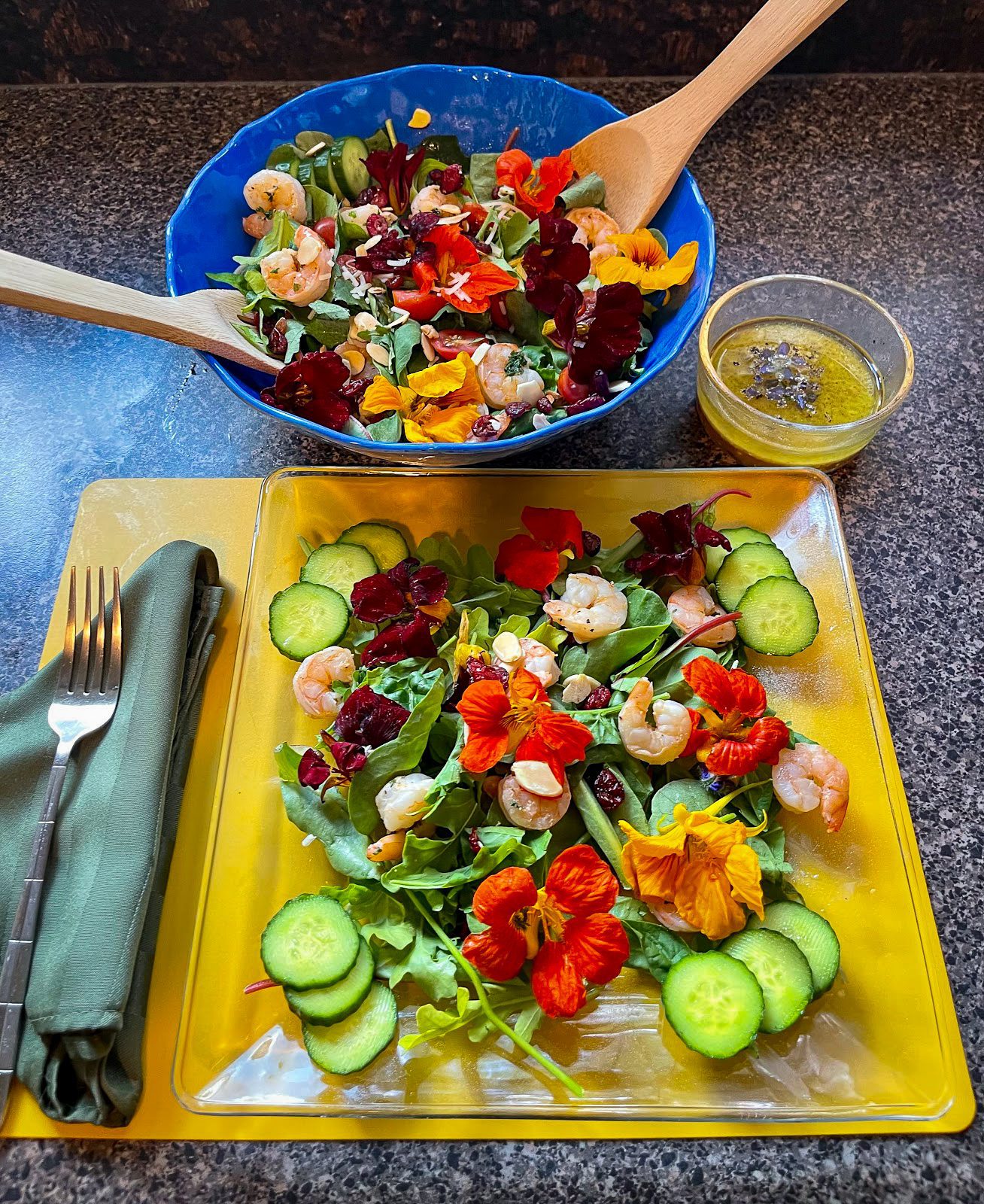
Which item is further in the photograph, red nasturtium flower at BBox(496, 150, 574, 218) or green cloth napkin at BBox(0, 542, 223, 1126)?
red nasturtium flower at BBox(496, 150, 574, 218)

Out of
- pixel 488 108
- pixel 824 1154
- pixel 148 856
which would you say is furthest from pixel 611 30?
pixel 824 1154

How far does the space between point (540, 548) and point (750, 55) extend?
0.59m

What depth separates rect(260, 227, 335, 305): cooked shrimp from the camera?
978 millimetres

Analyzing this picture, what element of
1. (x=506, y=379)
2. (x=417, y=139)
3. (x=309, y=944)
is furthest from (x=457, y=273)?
(x=309, y=944)

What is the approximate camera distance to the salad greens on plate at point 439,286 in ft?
3.02

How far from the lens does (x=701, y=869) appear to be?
0.77 m

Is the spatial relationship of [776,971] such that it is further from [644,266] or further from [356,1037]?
[644,266]

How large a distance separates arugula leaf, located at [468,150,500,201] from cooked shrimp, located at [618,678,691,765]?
24.9 inches

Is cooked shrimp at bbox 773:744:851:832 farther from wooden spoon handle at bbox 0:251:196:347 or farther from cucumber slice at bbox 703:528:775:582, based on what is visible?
wooden spoon handle at bbox 0:251:196:347

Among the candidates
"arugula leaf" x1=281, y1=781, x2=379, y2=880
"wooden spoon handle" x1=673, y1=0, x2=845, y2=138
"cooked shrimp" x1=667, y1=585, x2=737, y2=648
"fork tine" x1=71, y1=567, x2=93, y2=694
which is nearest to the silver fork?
"fork tine" x1=71, y1=567, x2=93, y2=694

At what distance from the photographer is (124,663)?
932 millimetres

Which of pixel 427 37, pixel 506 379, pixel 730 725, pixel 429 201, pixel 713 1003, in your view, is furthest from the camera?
pixel 427 37

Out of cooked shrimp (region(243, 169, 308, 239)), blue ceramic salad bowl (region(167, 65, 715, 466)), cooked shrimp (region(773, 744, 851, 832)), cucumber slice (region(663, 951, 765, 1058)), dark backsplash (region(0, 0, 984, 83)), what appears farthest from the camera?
dark backsplash (region(0, 0, 984, 83))

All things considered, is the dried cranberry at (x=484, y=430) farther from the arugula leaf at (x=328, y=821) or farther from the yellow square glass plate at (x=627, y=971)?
the arugula leaf at (x=328, y=821)
